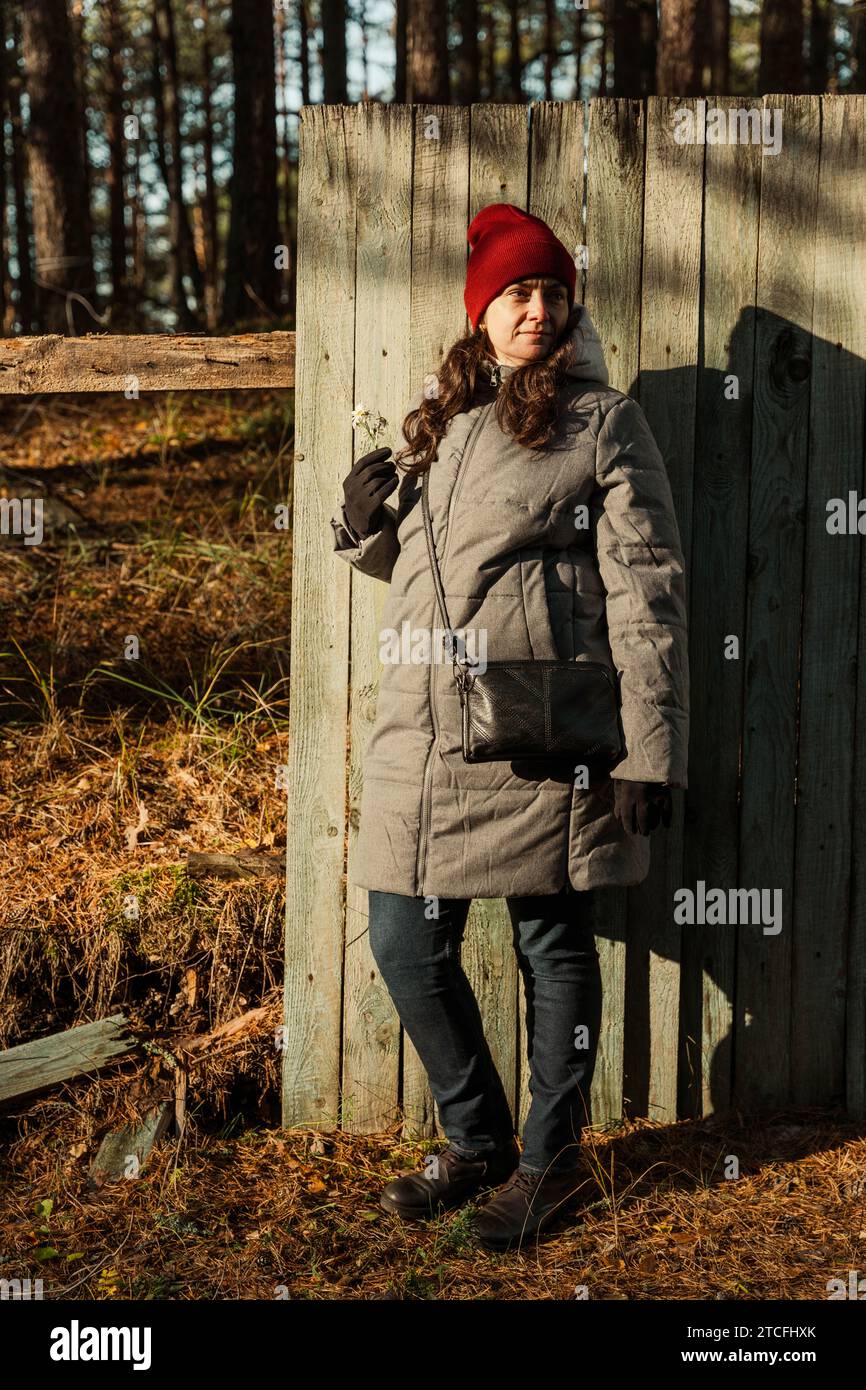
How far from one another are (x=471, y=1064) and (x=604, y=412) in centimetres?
169


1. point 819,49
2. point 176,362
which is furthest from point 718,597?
point 819,49

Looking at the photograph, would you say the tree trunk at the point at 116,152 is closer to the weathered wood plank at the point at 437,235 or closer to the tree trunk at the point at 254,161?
the tree trunk at the point at 254,161

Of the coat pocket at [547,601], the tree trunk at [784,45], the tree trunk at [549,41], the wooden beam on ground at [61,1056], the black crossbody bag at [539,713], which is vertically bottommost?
the wooden beam on ground at [61,1056]

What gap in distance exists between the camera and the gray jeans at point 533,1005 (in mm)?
2840

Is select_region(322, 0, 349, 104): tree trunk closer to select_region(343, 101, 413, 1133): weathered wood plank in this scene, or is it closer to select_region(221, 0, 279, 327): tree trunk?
select_region(221, 0, 279, 327): tree trunk

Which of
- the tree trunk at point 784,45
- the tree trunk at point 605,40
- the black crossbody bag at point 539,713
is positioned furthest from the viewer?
the tree trunk at point 605,40

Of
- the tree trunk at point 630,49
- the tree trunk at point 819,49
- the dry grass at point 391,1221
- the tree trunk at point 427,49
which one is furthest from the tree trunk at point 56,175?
the tree trunk at point 819,49

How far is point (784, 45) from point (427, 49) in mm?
2853

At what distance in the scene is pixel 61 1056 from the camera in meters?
3.36

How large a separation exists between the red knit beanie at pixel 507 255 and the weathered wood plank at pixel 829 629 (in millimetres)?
866

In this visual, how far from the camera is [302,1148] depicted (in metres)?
3.26

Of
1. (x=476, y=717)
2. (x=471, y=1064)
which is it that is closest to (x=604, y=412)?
(x=476, y=717)

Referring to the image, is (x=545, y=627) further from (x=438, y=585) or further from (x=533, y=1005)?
(x=533, y=1005)

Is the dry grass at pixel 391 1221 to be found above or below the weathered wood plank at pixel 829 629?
below
